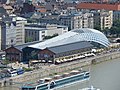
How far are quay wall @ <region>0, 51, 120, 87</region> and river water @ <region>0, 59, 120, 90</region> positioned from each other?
376 millimetres

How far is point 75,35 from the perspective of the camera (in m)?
15.8

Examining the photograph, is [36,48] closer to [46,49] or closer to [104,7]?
[46,49]

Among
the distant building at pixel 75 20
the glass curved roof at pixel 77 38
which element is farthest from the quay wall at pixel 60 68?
the distant building at pixel 75 20

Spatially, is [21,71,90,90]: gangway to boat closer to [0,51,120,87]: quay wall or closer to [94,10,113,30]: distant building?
[0,51,120,87]: quay wall

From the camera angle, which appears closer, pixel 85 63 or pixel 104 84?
pixel 104 84

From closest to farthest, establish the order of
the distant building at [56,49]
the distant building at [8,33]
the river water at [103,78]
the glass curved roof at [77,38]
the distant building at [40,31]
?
the river water at [103,78]
the distant building at [56,49]
the glass curved roof at [77,38]
the distant building at [8,33]
the distant building at [40,31]

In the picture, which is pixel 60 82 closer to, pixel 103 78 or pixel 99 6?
pixel 103 78

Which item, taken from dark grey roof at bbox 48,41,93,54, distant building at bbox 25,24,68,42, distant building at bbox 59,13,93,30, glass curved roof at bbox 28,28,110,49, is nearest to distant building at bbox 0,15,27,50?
distant building at bbox 25,24,68,42

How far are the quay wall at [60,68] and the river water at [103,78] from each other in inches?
14.8

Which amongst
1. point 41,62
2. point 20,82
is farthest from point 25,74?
point 41,62

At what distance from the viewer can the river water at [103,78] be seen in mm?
10760

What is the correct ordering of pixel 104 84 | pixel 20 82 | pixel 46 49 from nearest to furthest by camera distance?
pixel 104 84 → pixel 20 82 → pixel 46 49

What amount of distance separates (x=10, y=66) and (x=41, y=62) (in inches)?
39.9

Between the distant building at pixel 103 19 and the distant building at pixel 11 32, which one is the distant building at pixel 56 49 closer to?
the distant building at pixel 11 32
